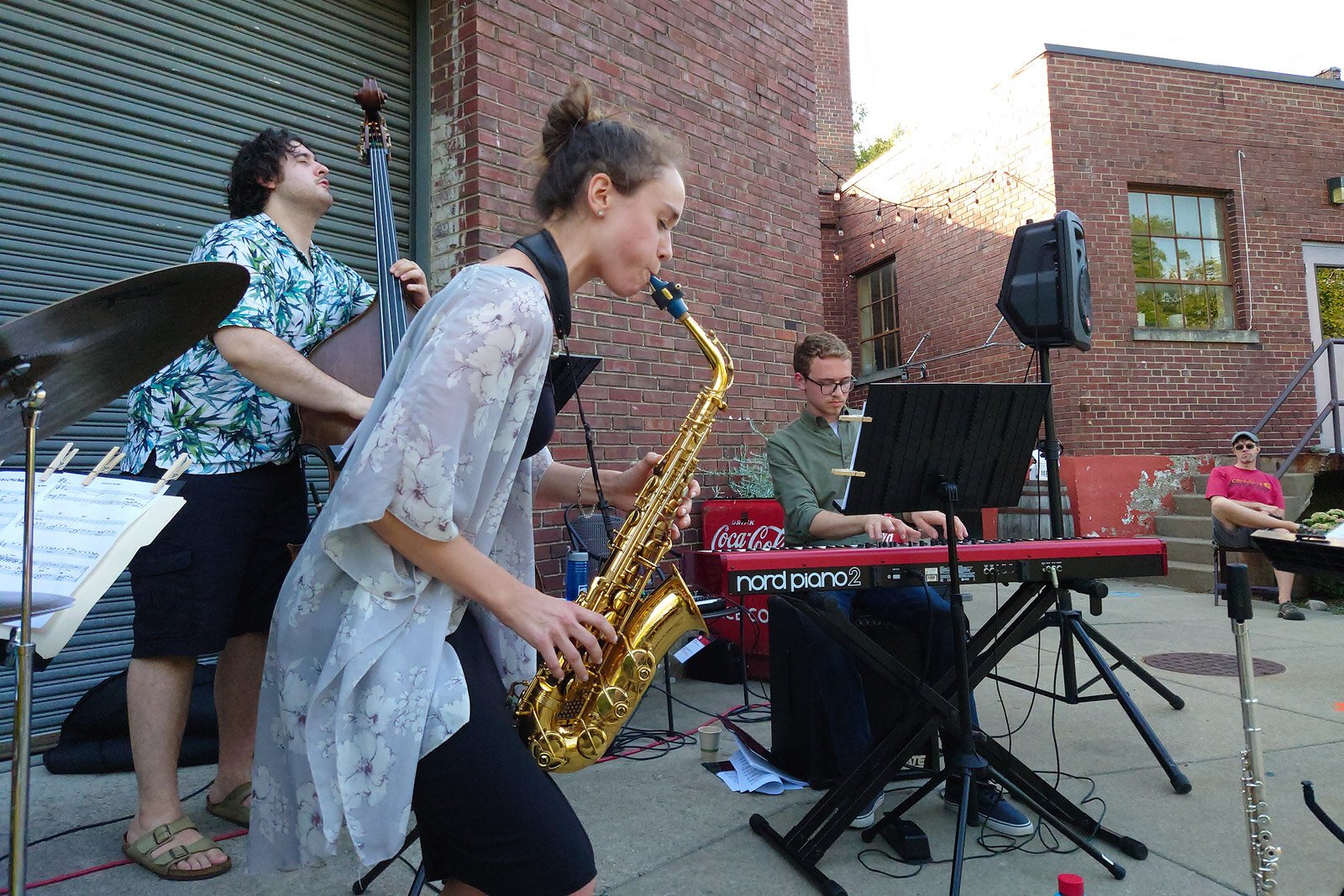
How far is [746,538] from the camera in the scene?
212 inches

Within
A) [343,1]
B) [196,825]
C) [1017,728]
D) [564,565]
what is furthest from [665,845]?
[343,1]

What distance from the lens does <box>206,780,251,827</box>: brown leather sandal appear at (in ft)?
9.34

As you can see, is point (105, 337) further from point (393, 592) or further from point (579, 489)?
point (579, 489)

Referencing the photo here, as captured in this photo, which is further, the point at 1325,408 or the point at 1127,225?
the point at 1127,225

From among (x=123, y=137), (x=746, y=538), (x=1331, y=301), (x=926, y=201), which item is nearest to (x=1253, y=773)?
(x=746, y=538)

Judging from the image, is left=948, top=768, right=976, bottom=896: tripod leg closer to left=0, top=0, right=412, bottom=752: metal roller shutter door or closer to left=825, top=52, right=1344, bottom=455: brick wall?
left=0, top=0, right=412, bottom=752: metal roller shutter door

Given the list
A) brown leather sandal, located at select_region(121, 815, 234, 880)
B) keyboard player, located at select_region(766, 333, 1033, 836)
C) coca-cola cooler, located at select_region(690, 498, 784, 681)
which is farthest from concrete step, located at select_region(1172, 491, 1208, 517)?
brown leather sandal, located at select_region(121, 815, 234, 880)

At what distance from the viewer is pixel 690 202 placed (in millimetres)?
5977

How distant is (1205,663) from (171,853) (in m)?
5.62

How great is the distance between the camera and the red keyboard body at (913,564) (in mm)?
2557

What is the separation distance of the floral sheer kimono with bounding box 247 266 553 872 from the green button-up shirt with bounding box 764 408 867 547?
2338 millimetres

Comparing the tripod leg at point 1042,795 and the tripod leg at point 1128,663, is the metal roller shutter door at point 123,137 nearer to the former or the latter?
the tripod leg at point 1042,795


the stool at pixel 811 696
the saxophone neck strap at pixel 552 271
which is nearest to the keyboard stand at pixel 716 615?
the stool at pixel 811 696

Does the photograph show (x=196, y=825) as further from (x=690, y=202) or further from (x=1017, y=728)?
(x=690, y=202)
